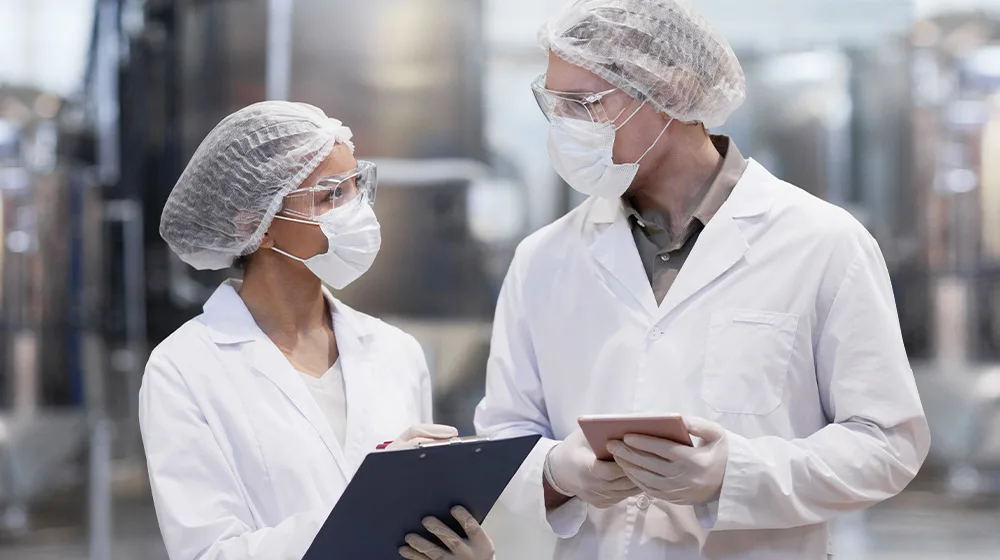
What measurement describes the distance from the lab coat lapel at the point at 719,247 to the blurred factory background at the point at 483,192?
242 centimetres

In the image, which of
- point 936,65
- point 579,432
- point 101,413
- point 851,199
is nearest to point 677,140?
point 579,432

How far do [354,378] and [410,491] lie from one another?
41 cm

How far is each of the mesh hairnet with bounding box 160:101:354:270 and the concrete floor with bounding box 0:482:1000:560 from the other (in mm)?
2249

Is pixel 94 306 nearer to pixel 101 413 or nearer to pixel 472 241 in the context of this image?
pixel 101 413

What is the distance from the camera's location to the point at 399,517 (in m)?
1.53

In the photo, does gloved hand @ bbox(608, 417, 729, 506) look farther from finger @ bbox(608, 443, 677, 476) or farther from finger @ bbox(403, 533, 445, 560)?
finger @ bbox(403, 533, 445, 560)

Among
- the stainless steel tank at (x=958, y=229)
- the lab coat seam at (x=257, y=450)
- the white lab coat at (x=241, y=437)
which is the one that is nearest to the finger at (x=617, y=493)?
the white lab coat at (x=241, y=437)

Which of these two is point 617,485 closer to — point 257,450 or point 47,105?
point 257,450

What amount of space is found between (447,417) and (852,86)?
7.28ft

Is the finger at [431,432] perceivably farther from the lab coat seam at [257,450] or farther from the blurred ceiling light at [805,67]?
the blurred ceiling light at [805,67]

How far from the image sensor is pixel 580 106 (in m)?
1.80

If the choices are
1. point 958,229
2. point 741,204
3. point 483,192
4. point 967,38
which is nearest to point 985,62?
point 967,38

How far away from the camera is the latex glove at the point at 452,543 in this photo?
62.0 inches

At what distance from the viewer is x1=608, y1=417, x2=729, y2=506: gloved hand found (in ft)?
4.94
